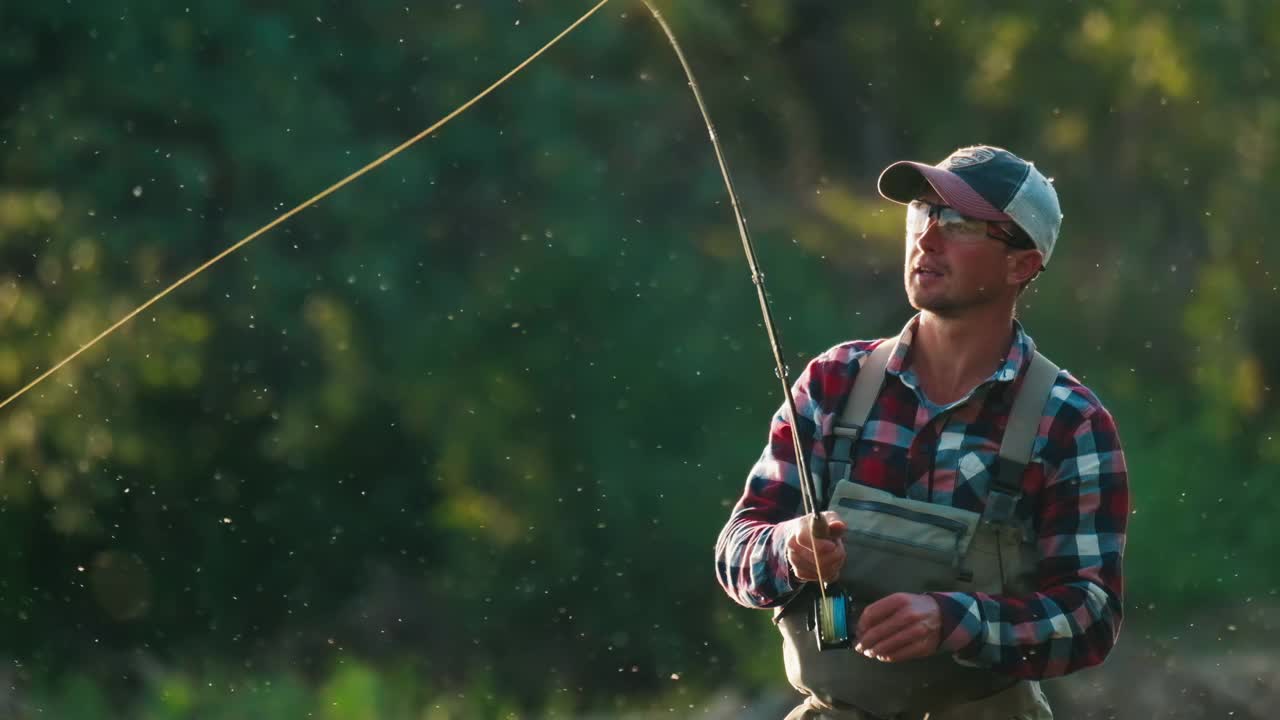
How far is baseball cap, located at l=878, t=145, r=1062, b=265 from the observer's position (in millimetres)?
2475

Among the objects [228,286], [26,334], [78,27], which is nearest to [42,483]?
[26,334]

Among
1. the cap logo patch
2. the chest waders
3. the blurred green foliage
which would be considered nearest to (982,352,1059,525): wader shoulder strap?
the chest waders

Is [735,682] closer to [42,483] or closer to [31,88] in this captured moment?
[42,483]

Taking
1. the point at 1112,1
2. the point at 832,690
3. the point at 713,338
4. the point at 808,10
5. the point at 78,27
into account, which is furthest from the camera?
the point at 808,10

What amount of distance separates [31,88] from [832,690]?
679 cm

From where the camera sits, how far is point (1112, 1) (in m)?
9.48

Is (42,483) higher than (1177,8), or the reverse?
(1177,8)

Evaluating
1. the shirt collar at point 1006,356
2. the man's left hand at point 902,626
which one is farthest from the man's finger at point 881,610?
the shirt collar at point 1006,356

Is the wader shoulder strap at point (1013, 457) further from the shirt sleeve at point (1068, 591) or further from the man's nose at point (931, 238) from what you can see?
the man's nose at point (931, 238)

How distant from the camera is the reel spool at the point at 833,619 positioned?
7.57ft

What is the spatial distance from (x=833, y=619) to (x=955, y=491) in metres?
0.23

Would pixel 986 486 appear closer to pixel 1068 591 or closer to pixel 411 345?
pixel 1068 591

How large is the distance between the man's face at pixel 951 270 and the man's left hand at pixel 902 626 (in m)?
0.42

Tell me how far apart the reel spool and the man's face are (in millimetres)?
423
